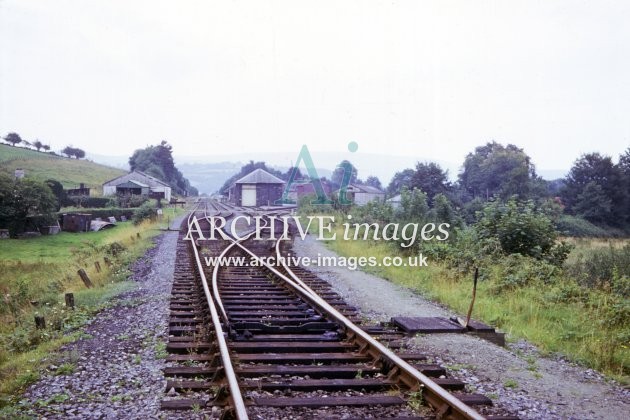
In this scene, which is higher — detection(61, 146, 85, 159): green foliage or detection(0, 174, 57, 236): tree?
detection(61, 146, 85, 159): green foliage

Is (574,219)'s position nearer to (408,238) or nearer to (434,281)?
(408,238)

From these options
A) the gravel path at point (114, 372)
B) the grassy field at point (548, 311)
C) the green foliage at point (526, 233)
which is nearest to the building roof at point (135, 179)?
the green foliage at point (526, 233)

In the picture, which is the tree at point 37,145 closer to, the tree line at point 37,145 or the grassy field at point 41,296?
the tree line at point 37,145

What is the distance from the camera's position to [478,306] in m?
8.18

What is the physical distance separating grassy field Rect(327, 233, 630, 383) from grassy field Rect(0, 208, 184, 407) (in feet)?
17.0

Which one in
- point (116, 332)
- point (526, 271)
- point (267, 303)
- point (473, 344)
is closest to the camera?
point (473, 344)

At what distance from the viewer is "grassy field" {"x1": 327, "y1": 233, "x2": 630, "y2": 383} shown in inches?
229

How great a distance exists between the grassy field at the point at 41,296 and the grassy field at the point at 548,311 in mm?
5172

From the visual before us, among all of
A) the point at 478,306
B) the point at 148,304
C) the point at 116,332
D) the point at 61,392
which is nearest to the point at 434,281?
the point at 478,306

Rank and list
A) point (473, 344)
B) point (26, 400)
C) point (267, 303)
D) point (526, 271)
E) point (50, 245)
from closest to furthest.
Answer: point (26, 400)
point (473, 344)
point (267, 303)
point (526, 271)
point (50, 245)

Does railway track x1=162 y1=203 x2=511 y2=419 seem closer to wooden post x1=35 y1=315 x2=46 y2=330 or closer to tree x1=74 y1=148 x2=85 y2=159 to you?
wooden post x1=35 y1=315 x2=46 y2=330

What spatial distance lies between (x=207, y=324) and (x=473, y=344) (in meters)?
2.91

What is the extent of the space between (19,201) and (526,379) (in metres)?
19.6

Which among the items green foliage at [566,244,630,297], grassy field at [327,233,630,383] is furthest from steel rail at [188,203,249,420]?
green foliage at [566,244,630,297]
